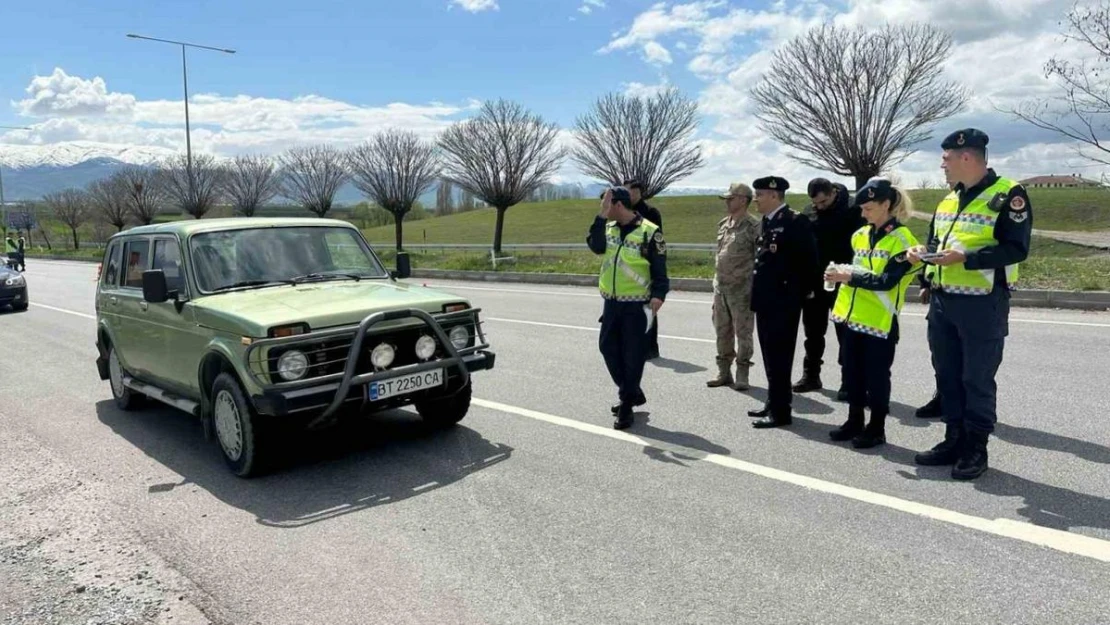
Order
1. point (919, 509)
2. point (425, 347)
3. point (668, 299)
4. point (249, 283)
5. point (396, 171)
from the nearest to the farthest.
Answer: point (919, 509)
point (425, 347)
point (249, 283)
point (668, 299)
point (396, 171)

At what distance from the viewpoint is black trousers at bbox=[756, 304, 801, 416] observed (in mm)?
5918

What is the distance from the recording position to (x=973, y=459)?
15.3ft

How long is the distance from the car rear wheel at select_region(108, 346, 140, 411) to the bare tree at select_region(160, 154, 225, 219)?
132 feet

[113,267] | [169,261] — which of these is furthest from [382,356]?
[113,267]

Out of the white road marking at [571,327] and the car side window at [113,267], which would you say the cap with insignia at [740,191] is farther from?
the car side window at [113,267]

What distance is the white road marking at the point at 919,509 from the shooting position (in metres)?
3.69

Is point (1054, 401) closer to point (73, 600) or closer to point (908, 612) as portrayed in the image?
point (908, 612)

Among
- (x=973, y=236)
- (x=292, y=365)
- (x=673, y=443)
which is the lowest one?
(x=673, y=443)

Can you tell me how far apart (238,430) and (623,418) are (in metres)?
2.86

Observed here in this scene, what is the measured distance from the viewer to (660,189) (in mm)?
26016

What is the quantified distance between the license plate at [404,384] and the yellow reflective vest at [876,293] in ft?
9.70

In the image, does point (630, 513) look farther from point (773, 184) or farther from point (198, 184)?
point (198, 184)

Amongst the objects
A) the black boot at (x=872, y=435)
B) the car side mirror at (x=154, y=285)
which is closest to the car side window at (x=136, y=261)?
the car side mirror at (x=154, y=285)

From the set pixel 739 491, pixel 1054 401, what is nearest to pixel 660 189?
pixel 1054 401
